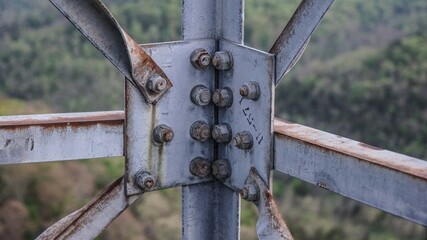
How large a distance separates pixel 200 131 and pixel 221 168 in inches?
3.8

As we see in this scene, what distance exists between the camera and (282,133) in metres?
1.74

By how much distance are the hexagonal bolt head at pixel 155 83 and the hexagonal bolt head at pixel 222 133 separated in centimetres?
18

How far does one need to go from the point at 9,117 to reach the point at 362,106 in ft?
85.6

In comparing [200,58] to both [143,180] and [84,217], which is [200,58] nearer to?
[143,180]

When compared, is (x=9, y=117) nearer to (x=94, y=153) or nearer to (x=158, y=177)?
(x=94, y=153)

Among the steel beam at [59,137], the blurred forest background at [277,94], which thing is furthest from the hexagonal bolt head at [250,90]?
the blurred forest background at [277,94]

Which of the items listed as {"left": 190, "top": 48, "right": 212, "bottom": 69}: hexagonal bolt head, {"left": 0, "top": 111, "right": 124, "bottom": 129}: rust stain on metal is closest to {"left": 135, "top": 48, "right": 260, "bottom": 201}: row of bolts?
{"left": 190, "top": 48, "right": 212, "bottom": 69}: hexagonal bolt head


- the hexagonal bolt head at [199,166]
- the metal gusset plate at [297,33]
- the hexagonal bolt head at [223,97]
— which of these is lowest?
the hexagonal bolt head at [199,166]

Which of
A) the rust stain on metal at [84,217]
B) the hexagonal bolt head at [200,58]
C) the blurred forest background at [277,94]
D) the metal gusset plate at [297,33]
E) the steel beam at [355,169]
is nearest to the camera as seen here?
the steel beam at [355,169]

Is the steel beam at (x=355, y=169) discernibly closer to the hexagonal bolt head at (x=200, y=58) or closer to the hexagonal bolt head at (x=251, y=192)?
the hexagonal bolt head at (x=251, y=192)

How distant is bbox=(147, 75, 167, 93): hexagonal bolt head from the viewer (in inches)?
70.4

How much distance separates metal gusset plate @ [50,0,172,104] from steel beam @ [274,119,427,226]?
0.28 m

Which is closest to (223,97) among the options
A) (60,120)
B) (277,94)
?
(60,120)

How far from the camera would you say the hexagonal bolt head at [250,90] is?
180 centimetres
